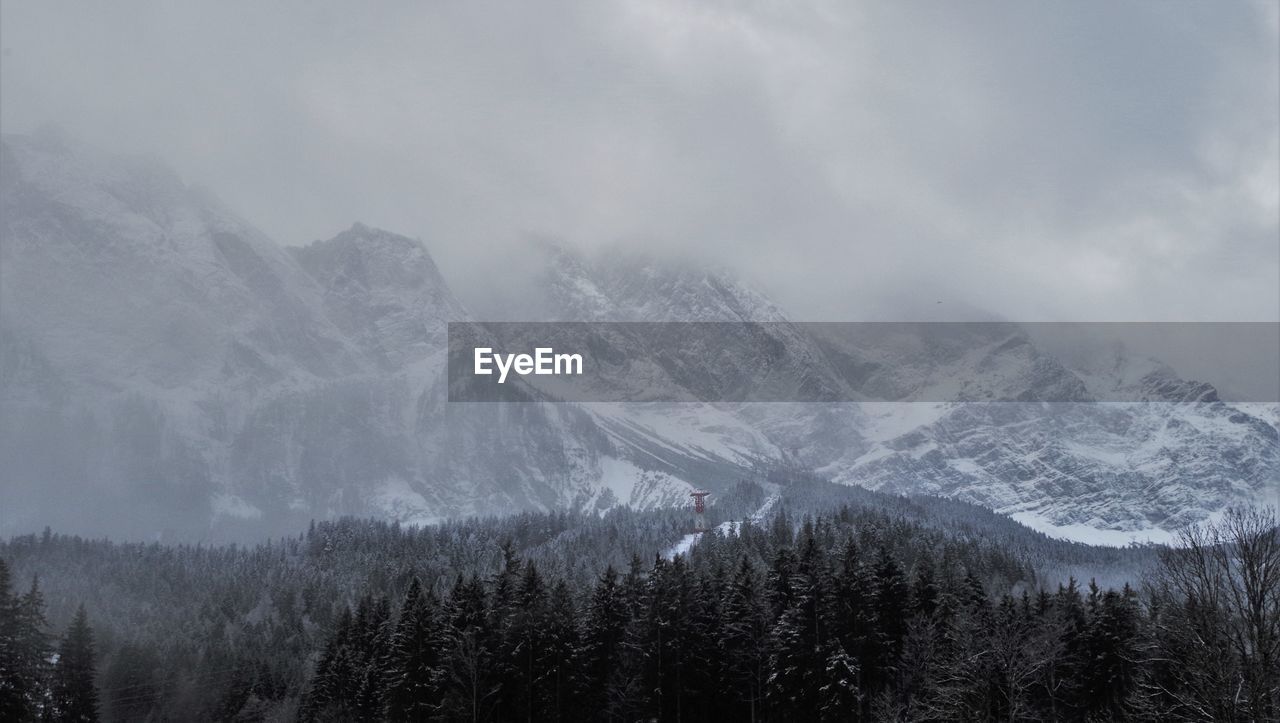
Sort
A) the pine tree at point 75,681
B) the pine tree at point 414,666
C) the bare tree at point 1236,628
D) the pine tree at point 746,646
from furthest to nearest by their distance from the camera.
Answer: the pine tree at point 75,681
the pine tree at point 414,666
the pine tree at point 746,646
the bare tree at point 1236,628

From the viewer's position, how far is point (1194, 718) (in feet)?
106

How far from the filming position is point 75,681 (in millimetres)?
82000

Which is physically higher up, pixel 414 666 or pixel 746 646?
pixel 746 646

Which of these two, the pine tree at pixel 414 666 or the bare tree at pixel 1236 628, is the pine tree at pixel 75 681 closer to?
the pine tree at pixel 414 666

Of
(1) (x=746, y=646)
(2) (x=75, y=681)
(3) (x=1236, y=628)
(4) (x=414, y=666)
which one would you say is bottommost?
(2) (x=75, y=681)

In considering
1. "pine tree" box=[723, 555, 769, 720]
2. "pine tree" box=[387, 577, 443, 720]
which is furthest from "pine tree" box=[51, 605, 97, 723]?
"pine tree" box=[723, 555, 769, 720]

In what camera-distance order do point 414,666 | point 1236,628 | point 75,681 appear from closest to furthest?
point 1236,628, point 414,666, point 75,681

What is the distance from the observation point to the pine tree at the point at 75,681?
265 ft

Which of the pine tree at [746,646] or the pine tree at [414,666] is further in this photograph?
the pine tree at [414,666]

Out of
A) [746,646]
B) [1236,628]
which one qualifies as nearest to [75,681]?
[746,646]

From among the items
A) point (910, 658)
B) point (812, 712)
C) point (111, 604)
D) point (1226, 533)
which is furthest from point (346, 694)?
point (111, 604)

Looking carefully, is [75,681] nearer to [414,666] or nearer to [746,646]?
[414,666]

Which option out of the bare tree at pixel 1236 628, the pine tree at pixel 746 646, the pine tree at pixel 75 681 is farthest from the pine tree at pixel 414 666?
the bare tree at pixel 1236 628

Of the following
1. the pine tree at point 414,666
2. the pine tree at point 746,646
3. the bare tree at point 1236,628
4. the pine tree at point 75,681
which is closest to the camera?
the bare tree at point 1236,628
